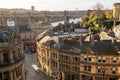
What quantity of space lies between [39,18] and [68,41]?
136 metres

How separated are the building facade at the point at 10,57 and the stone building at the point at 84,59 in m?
14.7

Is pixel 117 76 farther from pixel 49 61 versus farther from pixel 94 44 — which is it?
pixel 49 61

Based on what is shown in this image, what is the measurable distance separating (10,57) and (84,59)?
18762 millimetres

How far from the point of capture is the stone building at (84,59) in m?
55.8

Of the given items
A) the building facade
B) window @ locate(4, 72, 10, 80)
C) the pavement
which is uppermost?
the building facade

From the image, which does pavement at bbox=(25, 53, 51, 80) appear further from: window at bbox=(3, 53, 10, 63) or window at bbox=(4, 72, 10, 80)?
window at bbox=(3, 53, 10, 63)

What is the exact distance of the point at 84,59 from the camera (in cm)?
5809

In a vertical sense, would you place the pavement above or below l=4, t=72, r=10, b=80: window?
below

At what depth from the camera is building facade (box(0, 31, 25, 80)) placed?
45.3m

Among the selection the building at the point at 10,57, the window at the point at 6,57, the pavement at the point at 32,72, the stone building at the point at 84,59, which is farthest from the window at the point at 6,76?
the pavement at the point at 32,72

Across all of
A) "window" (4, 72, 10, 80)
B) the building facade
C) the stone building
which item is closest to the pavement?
the stone building

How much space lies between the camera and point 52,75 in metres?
66.6

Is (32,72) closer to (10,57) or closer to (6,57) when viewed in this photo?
(10,57)

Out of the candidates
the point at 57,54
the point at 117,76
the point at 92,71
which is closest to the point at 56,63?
the point at 57,54
